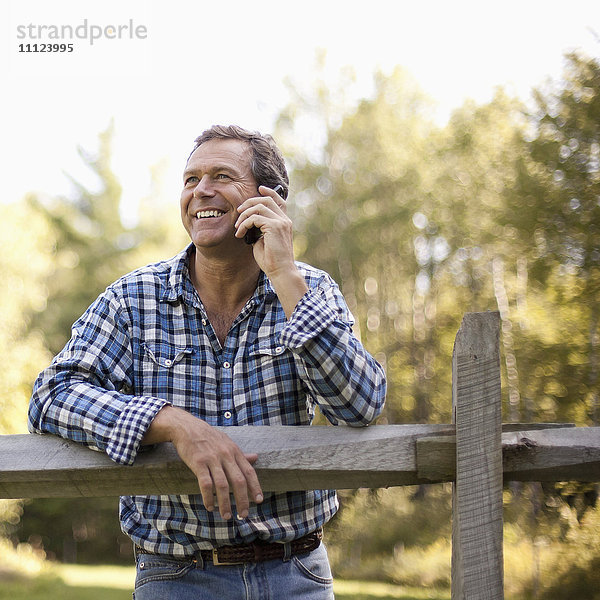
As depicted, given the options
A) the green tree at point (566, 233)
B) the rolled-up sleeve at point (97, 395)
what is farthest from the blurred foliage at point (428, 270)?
the rolled-up sleeve at point (97, 395)

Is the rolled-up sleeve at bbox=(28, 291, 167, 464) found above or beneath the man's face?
beneath

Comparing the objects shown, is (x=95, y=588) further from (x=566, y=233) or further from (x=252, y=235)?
(x=252, y=235)

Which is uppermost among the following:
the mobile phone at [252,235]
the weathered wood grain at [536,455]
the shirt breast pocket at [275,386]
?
the mobile phone at [252,235]

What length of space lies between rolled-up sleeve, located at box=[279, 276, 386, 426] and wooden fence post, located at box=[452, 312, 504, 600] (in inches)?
10.3

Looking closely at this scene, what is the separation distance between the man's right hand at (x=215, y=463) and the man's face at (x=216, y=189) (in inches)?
25.5

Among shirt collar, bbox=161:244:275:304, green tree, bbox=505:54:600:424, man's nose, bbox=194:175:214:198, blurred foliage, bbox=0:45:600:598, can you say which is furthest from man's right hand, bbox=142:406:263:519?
green tree, bbox=505:54:600:424

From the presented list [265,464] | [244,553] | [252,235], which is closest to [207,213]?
[252,235]

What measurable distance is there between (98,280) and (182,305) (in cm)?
1913

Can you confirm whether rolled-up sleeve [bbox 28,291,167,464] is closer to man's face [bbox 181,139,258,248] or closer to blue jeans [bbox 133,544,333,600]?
man's face [bbox 181,139,258,248]

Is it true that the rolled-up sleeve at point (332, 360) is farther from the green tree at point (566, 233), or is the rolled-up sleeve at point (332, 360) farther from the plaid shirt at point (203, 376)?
the green tree at point (566, 233)

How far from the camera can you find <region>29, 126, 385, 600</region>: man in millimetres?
1787

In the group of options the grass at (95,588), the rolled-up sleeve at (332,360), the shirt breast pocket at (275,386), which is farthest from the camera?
the grass at (95,588)

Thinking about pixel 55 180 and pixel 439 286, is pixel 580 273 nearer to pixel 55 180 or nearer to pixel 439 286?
pixel 439 286

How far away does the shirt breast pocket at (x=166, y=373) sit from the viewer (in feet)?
6.54
